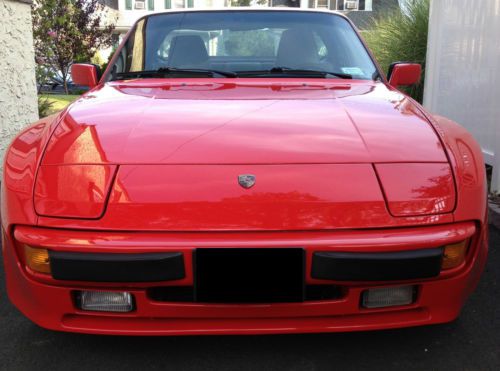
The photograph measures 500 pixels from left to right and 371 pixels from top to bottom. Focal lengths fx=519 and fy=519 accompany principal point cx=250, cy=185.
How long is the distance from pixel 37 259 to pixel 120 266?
1.04ft

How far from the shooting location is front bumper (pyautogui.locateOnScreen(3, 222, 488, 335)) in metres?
1.68

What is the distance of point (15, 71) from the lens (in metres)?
5.07

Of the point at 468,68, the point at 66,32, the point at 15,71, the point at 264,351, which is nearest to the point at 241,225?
the point at 264,351

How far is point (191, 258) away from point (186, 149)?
433 mm

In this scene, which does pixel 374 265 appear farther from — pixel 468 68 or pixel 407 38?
pixel 407 38

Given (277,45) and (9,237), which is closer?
(9,237)

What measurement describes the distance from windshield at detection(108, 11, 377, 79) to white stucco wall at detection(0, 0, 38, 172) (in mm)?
2293

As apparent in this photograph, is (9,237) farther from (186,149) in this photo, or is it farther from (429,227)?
(429,227)

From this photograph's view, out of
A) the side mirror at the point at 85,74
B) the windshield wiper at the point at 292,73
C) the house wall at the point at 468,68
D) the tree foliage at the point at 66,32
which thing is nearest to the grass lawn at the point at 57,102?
the tree foliage at the point at 66,32

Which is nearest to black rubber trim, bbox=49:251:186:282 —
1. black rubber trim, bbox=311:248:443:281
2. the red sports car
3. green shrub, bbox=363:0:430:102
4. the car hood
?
the red sports car

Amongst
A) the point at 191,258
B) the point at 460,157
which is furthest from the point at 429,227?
the point at 191,258

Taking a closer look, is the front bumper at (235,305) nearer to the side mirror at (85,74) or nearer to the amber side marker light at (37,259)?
the amber side marker light at (37,259)

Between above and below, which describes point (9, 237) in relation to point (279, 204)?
below

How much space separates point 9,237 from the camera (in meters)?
1.82
